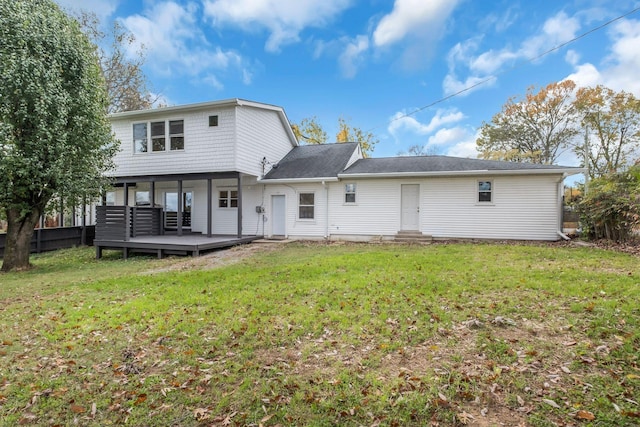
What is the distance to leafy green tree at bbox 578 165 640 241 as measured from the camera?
30.5 feet

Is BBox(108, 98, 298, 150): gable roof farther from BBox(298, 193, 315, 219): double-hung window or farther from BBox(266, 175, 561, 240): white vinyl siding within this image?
BBox(298, 193, 315, 219): double-hung window

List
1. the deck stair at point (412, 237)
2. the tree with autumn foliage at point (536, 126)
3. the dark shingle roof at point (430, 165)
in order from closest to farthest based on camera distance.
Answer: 1. the dark shingle roof at point (430, 165)
2. the deck stair at point (412, 237)
3. the tree with autumn foliage at point (536, 126)

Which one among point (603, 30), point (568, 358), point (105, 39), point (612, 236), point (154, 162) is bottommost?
point (568, 358)

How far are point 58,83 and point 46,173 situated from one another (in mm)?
2516

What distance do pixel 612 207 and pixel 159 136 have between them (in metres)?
16.7

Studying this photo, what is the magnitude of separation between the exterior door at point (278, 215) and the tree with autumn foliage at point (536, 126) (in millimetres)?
20571

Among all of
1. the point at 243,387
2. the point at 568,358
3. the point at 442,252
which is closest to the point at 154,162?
the point at 442,252

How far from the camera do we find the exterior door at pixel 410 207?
1314 cm

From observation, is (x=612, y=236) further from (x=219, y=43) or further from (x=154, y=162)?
(x=219, y=43)

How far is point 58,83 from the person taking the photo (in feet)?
29.0

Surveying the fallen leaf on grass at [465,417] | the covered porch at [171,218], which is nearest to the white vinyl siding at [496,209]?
the covered porch at [171,218]

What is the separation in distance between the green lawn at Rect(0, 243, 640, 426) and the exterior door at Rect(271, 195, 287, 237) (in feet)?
26.4

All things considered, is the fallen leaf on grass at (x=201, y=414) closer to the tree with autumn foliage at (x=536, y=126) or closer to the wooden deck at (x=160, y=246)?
the wooden deck at (x=160, y=246)

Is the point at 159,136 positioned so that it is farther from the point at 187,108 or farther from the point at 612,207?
the point at 612,207
